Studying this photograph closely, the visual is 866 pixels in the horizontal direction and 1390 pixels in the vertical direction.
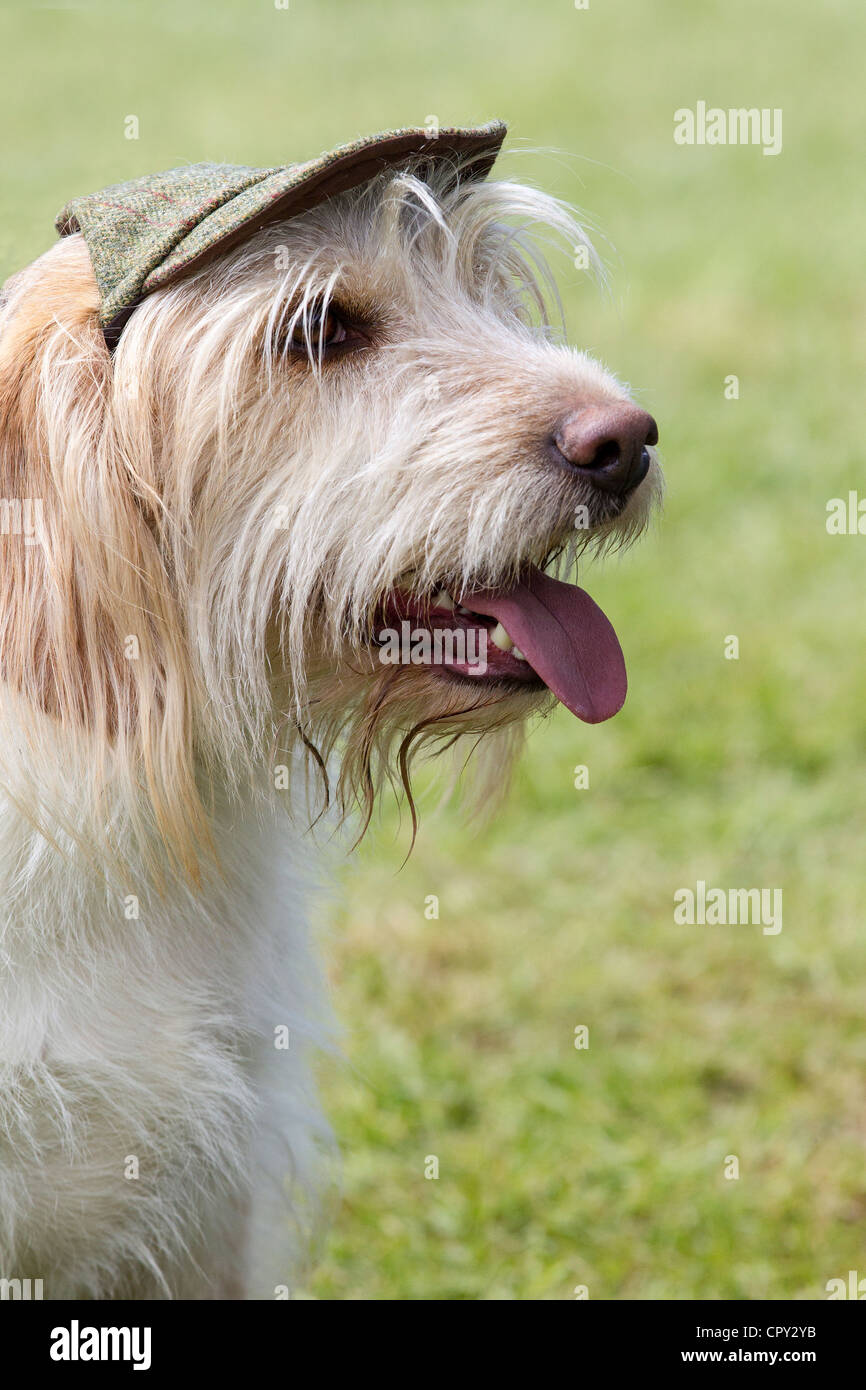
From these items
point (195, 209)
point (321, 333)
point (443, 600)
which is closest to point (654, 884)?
point (443, 600)

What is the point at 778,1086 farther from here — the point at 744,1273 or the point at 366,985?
the point at 366,985

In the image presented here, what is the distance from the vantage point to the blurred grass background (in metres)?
3.29

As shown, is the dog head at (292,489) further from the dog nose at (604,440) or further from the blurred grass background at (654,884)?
the blurred grass background at (654,884)

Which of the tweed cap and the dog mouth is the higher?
the tweed cap

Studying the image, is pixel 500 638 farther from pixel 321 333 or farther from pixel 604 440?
pixel 321 333

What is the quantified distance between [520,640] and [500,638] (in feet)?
0.19

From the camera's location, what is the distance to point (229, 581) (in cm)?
209

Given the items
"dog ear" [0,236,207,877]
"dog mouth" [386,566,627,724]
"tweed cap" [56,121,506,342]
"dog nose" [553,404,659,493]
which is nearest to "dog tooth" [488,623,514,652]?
"dog mouth" [386,566,627,724]

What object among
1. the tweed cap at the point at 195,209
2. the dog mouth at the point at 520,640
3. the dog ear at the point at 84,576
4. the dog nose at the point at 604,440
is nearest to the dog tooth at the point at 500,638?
the dog mouth at the point at 520,640

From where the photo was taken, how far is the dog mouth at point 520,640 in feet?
6.97

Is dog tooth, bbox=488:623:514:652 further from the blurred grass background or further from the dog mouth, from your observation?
the blurred grass background

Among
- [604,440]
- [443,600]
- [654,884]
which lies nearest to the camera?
[604,440]

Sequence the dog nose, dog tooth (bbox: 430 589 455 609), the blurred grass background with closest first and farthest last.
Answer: the dog nose, dog tooth (bbox: 430 589 455 609), the blurred grass background

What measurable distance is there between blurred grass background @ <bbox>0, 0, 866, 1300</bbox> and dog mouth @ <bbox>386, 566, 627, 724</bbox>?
2.54 feet
